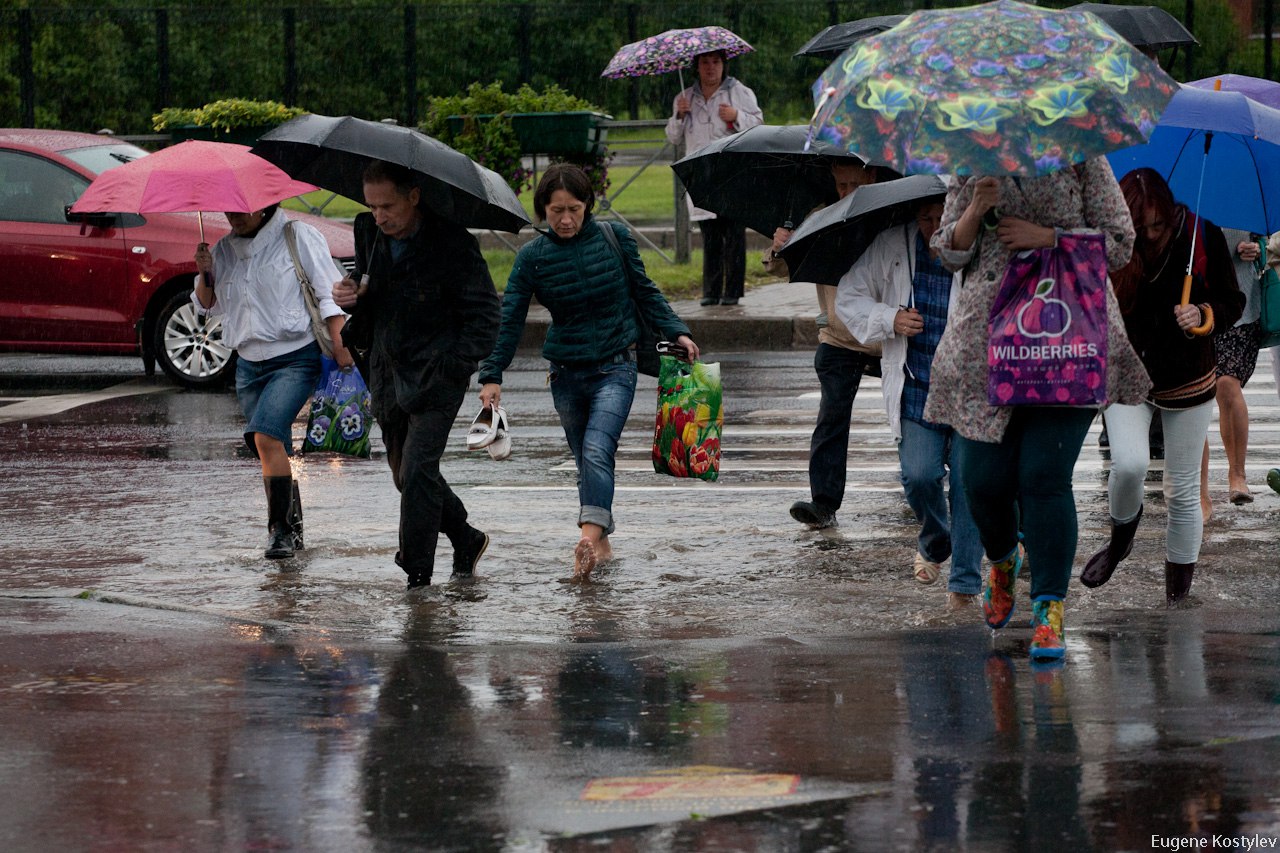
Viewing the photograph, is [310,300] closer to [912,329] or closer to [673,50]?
[912,329]

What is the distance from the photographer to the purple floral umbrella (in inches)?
599

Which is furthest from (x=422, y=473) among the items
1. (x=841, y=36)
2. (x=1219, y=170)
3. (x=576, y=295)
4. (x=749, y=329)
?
(x=749, y=329)

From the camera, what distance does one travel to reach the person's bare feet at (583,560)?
289 inches

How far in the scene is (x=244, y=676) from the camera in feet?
19.2

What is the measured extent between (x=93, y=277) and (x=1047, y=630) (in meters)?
9.47

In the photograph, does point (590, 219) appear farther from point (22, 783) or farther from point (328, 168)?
point (22, 783)

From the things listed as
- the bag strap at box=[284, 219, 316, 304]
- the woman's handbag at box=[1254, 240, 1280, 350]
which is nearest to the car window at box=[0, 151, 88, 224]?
the bag strap at box=[284, 219, 316, 304]

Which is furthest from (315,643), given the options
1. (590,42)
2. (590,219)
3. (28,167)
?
(590,42)

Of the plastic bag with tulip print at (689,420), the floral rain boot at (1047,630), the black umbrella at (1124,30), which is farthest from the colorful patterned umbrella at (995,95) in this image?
the black umbrella at (1124,30)

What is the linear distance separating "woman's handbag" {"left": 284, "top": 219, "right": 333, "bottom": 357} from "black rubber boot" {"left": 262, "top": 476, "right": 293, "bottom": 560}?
57cm

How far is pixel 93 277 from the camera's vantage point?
13.6 meters

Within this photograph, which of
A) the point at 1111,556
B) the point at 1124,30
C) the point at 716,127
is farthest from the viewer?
the point at 716,127

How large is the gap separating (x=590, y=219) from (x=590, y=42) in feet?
49.8

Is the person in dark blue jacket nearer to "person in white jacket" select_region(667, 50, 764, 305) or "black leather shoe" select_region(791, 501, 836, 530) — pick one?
"black leather shoe" select_region(791, 501, 836, 530)
